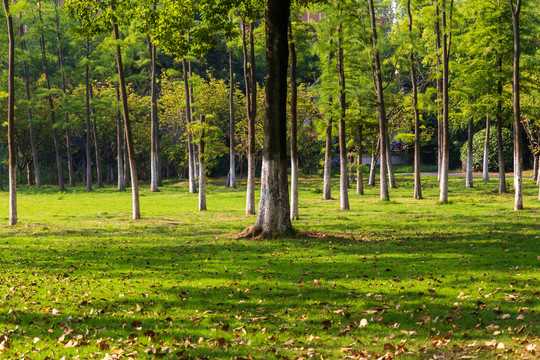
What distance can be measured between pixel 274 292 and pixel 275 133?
690 cm

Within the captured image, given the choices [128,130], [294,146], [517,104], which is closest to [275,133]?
[294,146]

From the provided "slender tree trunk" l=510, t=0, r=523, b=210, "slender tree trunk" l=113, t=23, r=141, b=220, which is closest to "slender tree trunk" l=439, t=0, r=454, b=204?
"slender tree trunk" l=510, t=0, r=523, b=210

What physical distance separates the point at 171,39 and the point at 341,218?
32.0 feet

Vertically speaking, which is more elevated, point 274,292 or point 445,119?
point 445,119

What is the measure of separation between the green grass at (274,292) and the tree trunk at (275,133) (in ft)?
2.76

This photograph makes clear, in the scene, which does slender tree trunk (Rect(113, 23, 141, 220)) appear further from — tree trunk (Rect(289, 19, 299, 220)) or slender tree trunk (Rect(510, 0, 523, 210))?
slender tree trunk (Rect(510, 0, 523, 210))

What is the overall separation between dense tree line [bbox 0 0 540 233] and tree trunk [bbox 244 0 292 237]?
0.14 ft

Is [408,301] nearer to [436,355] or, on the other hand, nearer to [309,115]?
[436,355]

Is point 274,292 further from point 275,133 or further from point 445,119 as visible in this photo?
point 445,119

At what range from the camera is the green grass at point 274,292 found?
630 cm

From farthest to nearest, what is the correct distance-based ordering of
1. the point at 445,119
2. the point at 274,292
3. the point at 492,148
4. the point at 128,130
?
the point at 492,148, the point at 445,119, the point at 128,130, the point at 274,292

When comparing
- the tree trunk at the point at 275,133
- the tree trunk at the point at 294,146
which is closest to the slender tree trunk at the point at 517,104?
the tree trunk at the point at 294,146

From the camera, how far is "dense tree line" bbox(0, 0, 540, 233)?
16.5 metres

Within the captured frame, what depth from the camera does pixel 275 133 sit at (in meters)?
15.0
